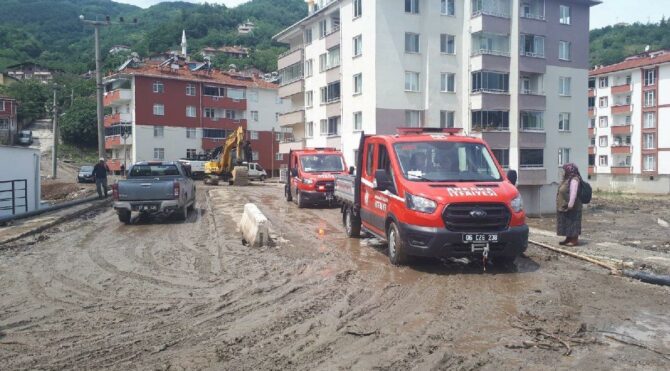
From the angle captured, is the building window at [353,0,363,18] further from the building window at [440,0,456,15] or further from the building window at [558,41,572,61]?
the building window at [558,41,572,61]

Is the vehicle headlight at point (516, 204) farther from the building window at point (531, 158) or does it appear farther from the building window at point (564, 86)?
the building window at point (564, 86)

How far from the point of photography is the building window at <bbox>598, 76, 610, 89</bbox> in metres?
73.1

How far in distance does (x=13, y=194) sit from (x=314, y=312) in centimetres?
1607

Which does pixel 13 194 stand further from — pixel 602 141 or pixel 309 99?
pixel 602 141

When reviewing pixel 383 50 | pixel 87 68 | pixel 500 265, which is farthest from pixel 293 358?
pixel 87 68

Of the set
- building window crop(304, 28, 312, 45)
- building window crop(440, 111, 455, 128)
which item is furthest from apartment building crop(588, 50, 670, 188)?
building window crop(304, 28, 312, 45)

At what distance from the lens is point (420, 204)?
889 centimetres

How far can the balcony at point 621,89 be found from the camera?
69.9 metres

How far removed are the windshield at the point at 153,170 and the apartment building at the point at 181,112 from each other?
4492 cm

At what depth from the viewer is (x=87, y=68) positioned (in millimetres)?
112500

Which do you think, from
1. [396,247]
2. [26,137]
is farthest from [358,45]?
[26,137]

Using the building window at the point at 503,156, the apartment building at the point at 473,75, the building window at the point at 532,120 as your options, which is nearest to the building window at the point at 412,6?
Result: the apartment building at the point at 473,75

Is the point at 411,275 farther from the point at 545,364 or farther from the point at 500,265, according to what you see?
the point at 545,364

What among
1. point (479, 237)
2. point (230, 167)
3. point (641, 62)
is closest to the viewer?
point (479, 237)
